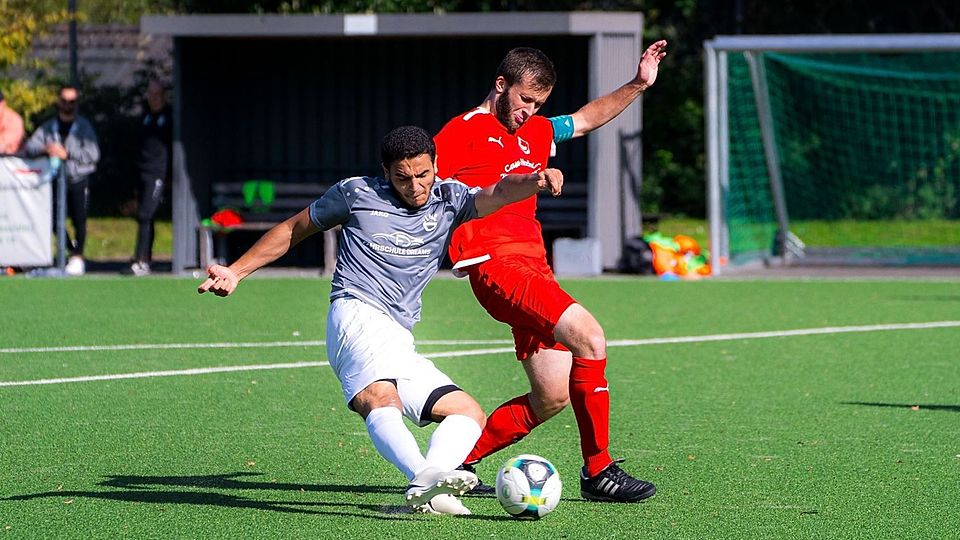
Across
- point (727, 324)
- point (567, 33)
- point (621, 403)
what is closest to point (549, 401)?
point (621, 403)

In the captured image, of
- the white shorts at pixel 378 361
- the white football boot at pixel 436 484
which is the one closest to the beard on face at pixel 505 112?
the white shorts at pixel 378 361

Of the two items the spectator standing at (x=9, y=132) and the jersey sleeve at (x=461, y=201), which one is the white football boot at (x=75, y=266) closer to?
the spectator standing at (x=9, y=132)

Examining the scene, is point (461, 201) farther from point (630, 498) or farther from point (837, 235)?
point (837, 235)

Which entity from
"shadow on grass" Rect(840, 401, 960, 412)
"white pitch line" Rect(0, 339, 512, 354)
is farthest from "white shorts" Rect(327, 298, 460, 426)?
"white pitch line" Rect(0, 339, 512, 354)

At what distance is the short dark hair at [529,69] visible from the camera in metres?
6.57

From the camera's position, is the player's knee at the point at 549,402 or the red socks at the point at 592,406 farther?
the player's knee at the point at 549,402

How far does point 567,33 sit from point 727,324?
6584mm

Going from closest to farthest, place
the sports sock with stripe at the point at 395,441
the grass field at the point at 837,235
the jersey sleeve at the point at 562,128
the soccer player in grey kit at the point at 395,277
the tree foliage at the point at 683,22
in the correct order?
1. the sports sock with stripe at the point at 395,441
2. the soccer player in grey kit at the point at 395,277
3. the jersey sleeve at the point at 562,128
4. the grass field at the point at 837,235
5. the tree foliage at the point at 683,22

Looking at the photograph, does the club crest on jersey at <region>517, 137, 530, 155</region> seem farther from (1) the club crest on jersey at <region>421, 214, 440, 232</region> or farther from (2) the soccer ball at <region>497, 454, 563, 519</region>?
(2) the soccer ball at <region>497, 454, 563, 519</region>

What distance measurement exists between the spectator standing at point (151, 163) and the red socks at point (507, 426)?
43.8ft

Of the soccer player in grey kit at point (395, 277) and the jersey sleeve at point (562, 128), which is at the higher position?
the jersey sleeve at point (562, 128)

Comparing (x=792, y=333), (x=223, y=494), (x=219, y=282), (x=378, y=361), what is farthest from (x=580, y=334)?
(x=792, y=333)

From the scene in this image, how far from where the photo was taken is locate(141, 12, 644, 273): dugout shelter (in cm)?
1962

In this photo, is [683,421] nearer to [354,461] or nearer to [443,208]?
[354,461]
